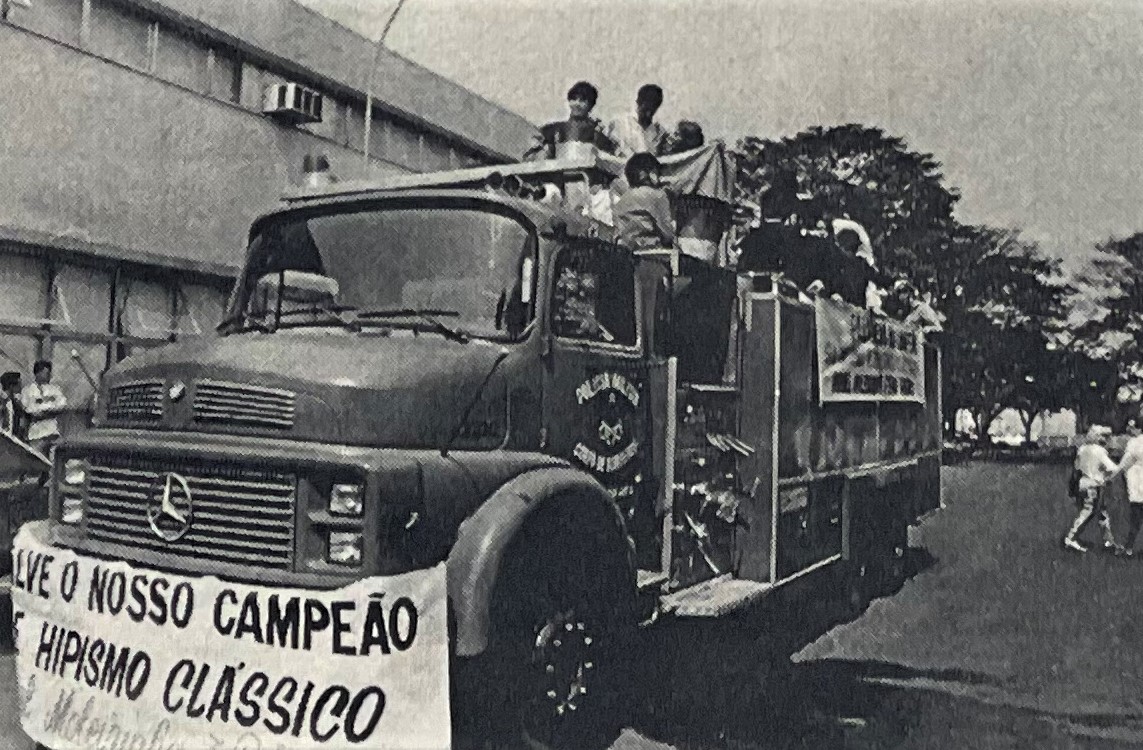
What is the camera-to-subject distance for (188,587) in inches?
126

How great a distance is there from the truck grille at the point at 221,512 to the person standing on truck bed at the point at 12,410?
20.0 ft

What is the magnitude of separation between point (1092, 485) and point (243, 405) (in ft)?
33.3

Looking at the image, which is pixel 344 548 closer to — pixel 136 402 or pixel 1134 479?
pixel 136 402

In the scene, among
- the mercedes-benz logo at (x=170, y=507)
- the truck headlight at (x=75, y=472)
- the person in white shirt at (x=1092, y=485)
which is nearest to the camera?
the mercedes-benz logo at (x=170, y=507)

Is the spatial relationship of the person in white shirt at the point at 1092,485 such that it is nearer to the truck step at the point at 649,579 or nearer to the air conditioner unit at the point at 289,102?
the truck step at the point at 649,579

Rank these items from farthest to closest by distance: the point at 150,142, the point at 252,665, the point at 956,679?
1. the point at 150,142
2. the point at 956,679
3. the point at 252,665

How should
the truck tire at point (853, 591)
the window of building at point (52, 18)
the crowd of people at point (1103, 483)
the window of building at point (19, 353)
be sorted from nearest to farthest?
1. the truck tire at point (853, 591)
2. the window of building at point (52, 18)
3. the window of building at point (19, 353)
4. the crowd of people at point (1103, 483)

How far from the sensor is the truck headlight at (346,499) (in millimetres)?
3186

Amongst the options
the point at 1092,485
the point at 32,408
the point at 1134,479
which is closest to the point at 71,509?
the point at 32,408

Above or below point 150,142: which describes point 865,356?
below

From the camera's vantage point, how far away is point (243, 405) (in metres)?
3.42

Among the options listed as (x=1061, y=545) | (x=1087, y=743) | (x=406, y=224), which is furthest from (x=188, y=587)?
(x=1061, y=545)

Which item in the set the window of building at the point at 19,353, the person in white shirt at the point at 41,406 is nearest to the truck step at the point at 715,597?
the person in white shirt at the point at 41,406

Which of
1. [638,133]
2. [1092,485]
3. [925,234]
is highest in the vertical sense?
[925,234]
